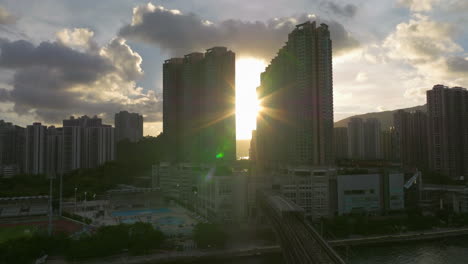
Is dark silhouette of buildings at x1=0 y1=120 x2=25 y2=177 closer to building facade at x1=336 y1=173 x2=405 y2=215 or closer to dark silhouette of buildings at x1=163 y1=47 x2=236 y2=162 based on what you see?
dark silhouette of buildings at x1=163 y1=47 x2=236 y2=162

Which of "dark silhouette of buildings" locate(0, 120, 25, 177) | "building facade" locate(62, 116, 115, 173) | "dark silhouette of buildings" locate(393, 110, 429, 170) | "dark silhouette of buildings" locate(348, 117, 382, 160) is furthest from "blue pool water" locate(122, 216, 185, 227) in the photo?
"dark silhouette of buildings" locate(348, 117, 382, 160)

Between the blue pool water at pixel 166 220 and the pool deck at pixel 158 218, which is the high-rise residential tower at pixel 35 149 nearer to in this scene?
the pool deck at pixel 158 218

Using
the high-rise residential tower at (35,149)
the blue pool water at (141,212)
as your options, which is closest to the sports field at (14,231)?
the blue pool water at (141,212)

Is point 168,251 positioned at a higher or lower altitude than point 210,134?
lower

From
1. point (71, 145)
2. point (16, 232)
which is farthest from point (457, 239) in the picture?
point (71, 145)

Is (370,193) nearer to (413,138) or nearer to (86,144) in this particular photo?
(413,138)

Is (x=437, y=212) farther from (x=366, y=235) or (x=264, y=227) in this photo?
(x=264, y=227)

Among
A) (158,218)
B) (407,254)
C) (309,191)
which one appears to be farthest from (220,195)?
(407,254)
